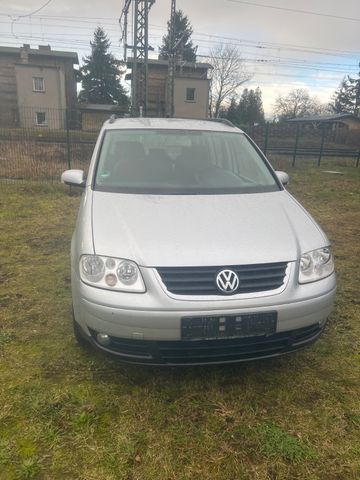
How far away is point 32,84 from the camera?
118 feet

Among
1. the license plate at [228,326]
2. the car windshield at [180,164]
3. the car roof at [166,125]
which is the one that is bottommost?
the license plate at [228,326]

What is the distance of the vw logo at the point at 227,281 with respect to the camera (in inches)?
89.8

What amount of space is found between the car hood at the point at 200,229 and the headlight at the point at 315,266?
0.05m

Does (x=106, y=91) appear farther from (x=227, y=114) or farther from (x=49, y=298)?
(x=49, y=298)

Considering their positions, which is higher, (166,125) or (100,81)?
(100,81)

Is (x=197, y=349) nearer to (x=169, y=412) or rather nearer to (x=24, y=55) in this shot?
(x=169, y=412)

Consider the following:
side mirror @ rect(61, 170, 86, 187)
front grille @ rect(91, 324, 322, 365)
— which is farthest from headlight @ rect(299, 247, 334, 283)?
side mirror @ rect(61, 170, 86, 187)

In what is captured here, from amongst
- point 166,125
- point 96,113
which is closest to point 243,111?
point 96,113

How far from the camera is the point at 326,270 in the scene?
262cm

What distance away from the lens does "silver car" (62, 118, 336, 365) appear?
224cm

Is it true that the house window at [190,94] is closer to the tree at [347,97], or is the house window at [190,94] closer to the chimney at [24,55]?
the chimney at [24,55]

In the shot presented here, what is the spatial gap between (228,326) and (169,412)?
0.68m

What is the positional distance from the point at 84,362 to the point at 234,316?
1271 mm

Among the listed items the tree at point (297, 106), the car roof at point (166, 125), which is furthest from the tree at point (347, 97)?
the car roof at point (166, 125)
